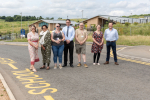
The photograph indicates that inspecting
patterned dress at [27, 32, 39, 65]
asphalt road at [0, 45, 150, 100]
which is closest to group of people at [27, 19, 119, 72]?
patterned dress at [27, 32, 39, 65]

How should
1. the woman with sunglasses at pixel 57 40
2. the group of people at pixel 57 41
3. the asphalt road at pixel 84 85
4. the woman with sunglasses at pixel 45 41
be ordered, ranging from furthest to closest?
the woman with sunglasses at pixel 57 40, the woman with sunglasses at pixel 45 41, the group of people at pixel 57 41, the asphalt road at pixel 84 85

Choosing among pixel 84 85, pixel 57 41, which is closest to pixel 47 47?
pixel 57 41

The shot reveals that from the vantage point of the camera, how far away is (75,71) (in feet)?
27.5

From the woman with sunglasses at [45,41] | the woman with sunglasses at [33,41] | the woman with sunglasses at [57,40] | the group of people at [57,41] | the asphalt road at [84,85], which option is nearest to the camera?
the asphalt road at [84,85]

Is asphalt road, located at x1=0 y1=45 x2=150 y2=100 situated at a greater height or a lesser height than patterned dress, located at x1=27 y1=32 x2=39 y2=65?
lesser

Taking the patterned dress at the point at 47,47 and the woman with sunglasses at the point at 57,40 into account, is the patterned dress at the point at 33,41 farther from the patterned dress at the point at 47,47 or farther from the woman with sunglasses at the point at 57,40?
the woman with sunglasses at the point at 57,40

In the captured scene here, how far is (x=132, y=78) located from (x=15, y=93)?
4.01 metres

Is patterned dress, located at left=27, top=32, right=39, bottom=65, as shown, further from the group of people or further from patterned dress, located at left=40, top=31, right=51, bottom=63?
patterned dress, located at left=40, top=31, right=51, bottom=63

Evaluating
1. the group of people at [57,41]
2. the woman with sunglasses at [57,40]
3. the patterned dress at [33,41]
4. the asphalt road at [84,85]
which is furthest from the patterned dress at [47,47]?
the asphalt road at [84,85]

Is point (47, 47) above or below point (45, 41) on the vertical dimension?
below

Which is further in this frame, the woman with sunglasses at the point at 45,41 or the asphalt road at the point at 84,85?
the woman with sunglasses at the point at 45,41

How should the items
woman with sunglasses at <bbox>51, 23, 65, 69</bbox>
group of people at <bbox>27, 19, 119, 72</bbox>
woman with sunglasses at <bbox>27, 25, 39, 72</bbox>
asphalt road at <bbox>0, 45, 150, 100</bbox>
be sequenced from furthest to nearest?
woman with sunglasses at <bbox>51, 23, 65, 69</bbox>
group of people at <bbox>27, 19, 119, 72</bbox>
woman with sunglasses at <bbox>27, 25, 39, 72</bbox>
asphalt road at <bbox>0, 45, 150, 100</bbox>

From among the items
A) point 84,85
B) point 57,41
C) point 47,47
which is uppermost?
point 57,41

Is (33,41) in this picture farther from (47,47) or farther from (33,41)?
(47,47)
